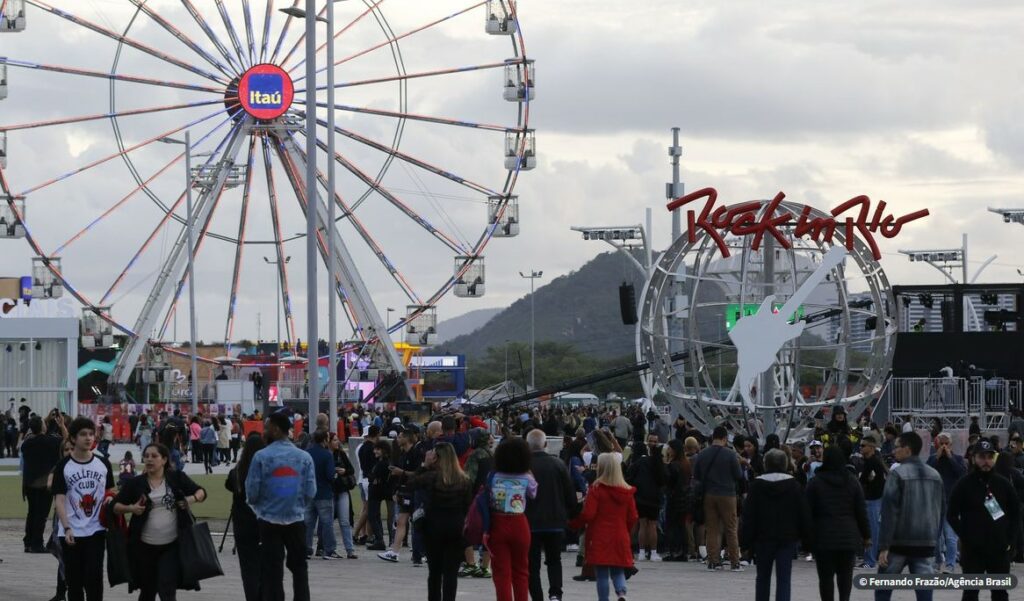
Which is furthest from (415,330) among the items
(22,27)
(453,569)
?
(453,569)

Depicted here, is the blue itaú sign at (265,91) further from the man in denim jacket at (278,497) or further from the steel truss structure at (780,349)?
the man in denim jacket at (278,497)

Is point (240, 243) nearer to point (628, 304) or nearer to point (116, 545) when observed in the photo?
point (628, 304)

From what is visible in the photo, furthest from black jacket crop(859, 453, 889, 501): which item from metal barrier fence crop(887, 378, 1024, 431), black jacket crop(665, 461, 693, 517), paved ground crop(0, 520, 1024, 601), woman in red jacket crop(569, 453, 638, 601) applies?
metal barrier fence crop(887, 378, 1024, 431)

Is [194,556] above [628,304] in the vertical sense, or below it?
below

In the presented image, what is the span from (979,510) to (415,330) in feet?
127

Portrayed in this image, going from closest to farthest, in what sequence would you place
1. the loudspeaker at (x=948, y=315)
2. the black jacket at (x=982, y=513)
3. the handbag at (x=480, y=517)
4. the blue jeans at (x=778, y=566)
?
the black jacket at (x=982, y=513)
the handbag at (x=480, y=517)
the blue jeans at (x=778, y=566)
the loudspeaker at (x=948, y=315)

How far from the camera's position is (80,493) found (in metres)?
12.6

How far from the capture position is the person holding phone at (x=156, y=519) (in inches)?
480

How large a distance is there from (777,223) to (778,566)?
50.6 ft

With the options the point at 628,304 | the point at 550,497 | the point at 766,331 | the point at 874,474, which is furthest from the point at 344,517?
the point at 628,304

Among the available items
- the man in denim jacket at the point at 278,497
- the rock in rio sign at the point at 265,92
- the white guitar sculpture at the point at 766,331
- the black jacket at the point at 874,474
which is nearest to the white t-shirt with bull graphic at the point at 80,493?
the man in denim jacket at the point at 278,497

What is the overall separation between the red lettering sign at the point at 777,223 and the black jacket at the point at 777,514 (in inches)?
598

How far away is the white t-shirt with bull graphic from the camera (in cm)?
1259

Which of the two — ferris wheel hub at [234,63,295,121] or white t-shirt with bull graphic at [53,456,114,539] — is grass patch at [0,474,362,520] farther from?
ferris wheel hub at [234,63,295,121]
